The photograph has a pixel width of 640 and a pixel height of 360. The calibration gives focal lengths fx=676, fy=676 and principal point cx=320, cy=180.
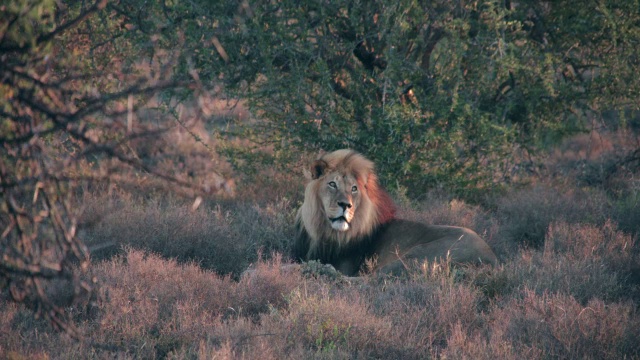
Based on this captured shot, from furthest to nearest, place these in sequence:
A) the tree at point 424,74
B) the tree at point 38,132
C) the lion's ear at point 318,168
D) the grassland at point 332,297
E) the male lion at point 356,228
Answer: the tree at point 424,74 < the lion's ear at point 318,168 < the male lion at point 356,228 < the grassland at point 332,297 < the tree at point 38,132

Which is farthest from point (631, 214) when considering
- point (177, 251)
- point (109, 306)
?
point (109, 306)

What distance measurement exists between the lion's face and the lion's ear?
0.07 meters

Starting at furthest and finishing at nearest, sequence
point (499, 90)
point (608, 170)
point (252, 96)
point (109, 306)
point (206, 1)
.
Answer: point (608, 170) < point (499, 90) < point (252, 96) < point (206, 1) < point (109, 306)

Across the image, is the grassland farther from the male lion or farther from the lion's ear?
the lion's ear

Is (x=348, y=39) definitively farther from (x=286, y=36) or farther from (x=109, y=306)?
(x=109, y=306)

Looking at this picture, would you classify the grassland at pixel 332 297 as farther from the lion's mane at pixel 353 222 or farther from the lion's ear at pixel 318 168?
the lion's ear at pixel 318 168

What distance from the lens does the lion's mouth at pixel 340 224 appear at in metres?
6.72

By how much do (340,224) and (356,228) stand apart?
32 centimetres

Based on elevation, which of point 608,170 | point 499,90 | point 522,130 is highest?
point 499,90

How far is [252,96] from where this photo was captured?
8547mm

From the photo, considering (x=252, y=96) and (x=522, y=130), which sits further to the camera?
(x=522, y=130)

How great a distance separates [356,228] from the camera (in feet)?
22.9

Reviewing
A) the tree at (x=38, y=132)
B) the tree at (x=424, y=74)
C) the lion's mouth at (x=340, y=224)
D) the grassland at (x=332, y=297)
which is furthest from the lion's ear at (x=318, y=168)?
the tree at (x=38, y=132)

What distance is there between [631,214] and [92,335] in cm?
628
